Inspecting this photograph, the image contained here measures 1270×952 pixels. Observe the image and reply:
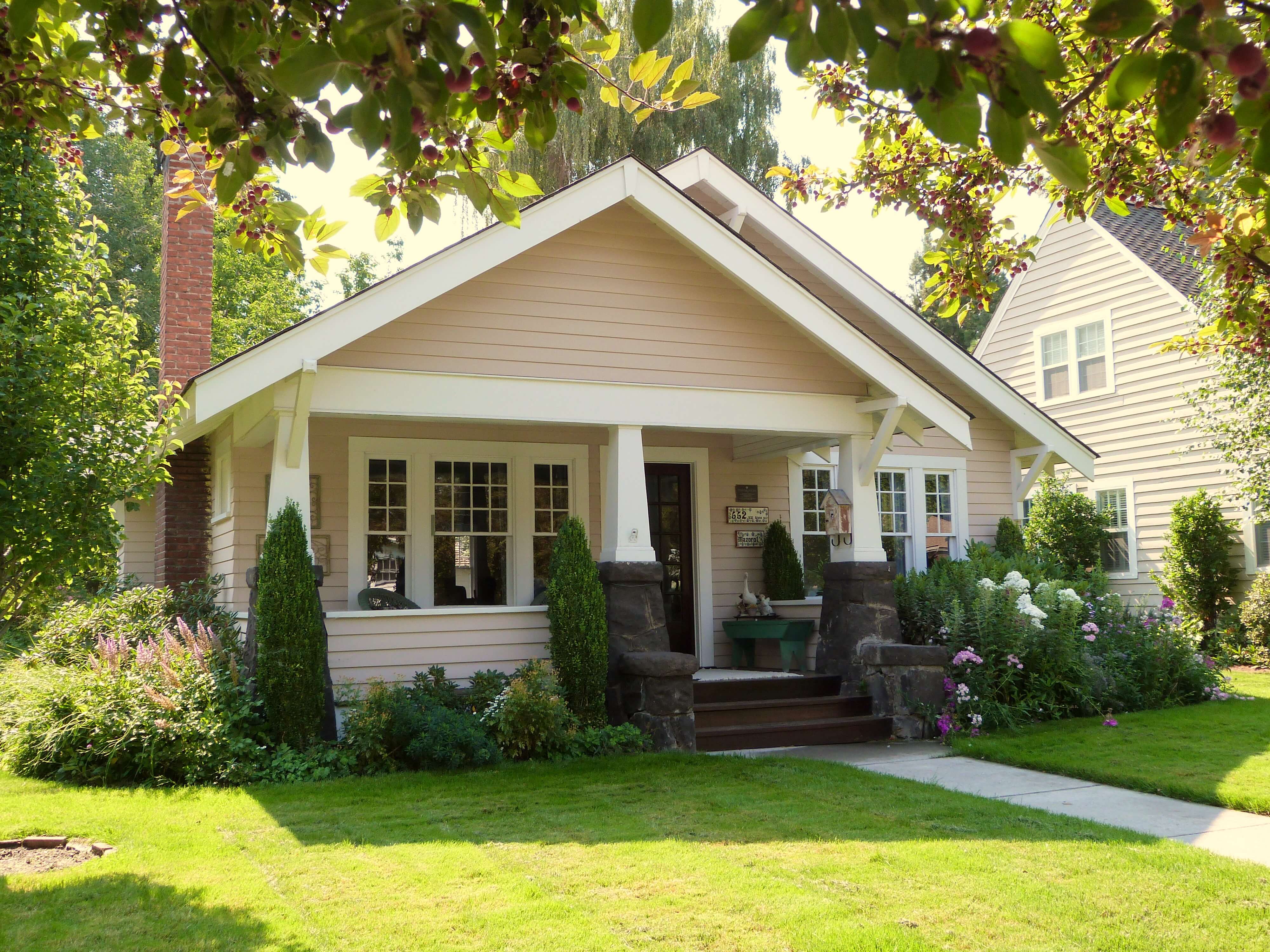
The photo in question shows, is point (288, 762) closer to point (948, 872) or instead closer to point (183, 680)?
point (183, 680)

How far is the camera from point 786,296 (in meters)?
9.30

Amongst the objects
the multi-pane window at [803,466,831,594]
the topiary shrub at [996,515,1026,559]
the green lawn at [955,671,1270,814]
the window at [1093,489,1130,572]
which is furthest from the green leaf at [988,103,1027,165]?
the window at [1093,489,1130,572]

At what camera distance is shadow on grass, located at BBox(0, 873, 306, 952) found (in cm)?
421

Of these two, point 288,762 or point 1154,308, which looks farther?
point 1154,308

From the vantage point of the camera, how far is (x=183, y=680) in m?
7.73

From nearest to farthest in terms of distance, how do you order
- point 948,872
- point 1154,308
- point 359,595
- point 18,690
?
1. point 948,872
2. point 18,690
3. point 359,595
4. point 1154,308

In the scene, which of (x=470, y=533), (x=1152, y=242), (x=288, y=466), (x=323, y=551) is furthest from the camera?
(x=1152, y=242)

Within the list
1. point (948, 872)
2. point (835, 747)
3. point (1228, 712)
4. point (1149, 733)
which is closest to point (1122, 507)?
point (1228, 712)

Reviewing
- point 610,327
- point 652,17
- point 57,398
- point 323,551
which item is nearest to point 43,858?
point 57,398

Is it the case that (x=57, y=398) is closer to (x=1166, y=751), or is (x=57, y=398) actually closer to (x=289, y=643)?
(x=289, y=643)

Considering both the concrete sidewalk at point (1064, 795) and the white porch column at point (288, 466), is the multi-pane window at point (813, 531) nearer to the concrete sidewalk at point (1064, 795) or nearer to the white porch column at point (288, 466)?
the concrete sidewalk at point (1064, 795)

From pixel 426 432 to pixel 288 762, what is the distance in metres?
3.88

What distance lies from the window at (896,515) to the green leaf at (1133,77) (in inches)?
426

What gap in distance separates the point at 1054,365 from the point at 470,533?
1221 cm
